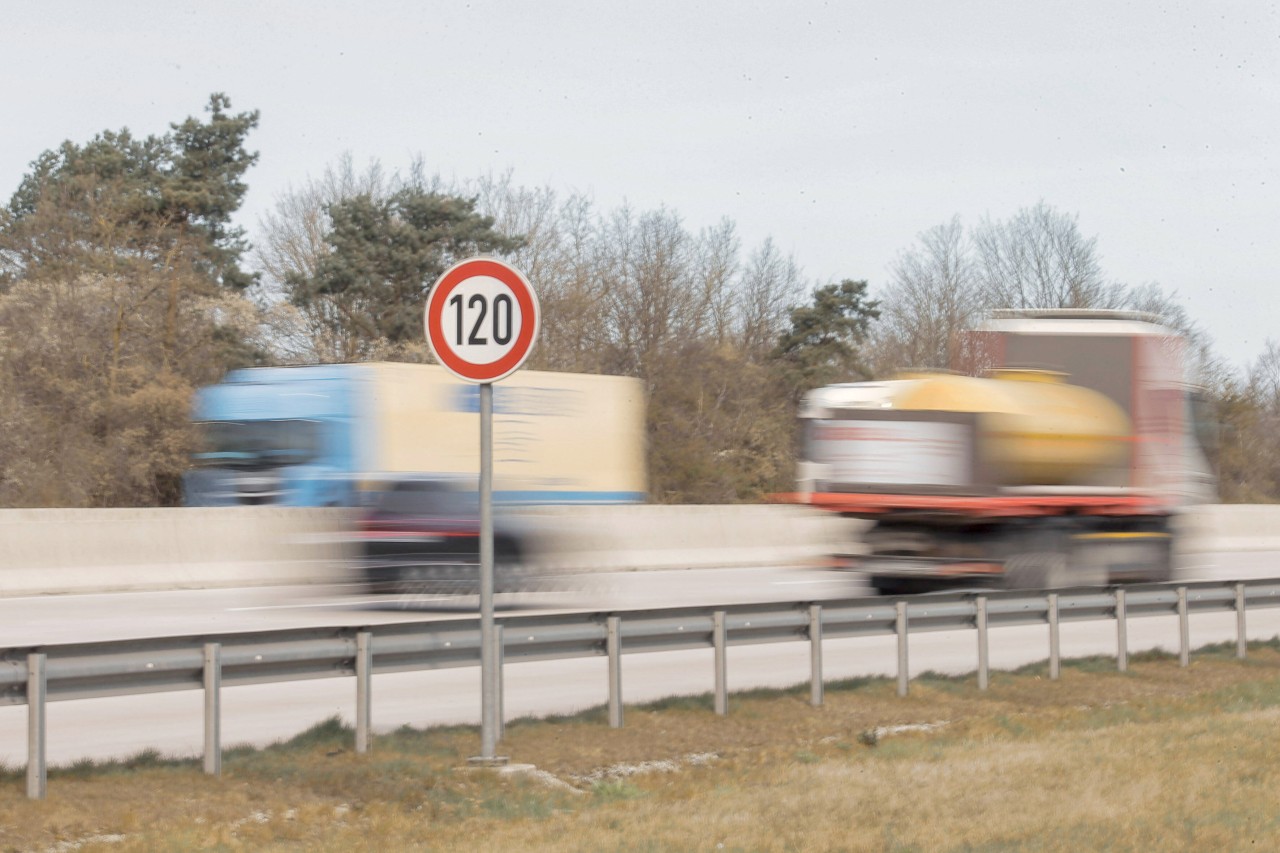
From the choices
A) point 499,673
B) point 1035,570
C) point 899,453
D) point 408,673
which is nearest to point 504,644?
point 499,673

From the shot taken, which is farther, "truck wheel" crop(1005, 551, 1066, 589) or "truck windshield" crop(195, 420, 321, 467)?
"truck wheel" crop(1005, 551, 1066, 589)

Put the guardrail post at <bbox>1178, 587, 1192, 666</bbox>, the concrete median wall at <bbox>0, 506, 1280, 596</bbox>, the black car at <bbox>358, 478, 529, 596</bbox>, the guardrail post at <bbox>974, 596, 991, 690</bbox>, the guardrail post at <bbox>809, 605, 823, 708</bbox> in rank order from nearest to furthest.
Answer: the guardrail post at <bbox>809, 605, 823, 708</bbox> → the guardrail post at <bbox>974, 596, 991, 690</bbox> → the guardrail post at <bbox>1178, 587, 1192, 666</bbox> → the black car at <bbox>358, 478, 529, 596</bbox> → the concrete median wall at <bbox>0, 506, 1280, 596</bbox>

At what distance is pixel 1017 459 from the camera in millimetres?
22234

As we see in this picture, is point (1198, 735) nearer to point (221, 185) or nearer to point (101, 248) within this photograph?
point (101, 248)

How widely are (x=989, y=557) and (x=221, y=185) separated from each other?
41.8 m

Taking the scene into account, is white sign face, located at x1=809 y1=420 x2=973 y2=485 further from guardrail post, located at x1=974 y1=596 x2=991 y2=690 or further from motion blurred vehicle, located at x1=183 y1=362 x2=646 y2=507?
guardrail post, located at x1=974 y1=596 x2=991 y2=690

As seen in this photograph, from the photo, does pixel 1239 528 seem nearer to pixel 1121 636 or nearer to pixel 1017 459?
pixel 1017 459

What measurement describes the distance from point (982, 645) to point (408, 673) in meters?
4.53

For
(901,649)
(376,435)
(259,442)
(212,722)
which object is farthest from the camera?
(259,442)

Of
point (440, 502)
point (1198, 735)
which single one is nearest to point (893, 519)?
point (440, 502)

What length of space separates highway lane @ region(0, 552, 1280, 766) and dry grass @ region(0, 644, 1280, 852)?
45.5 inches

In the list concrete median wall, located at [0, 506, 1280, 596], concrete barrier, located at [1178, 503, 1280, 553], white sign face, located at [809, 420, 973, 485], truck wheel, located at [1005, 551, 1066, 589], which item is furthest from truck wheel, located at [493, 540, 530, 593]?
concrete barrier, located at [1178, 503, 1280, 553]

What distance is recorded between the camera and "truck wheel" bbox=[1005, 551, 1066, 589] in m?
22.2

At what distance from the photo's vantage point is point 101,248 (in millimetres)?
50406
